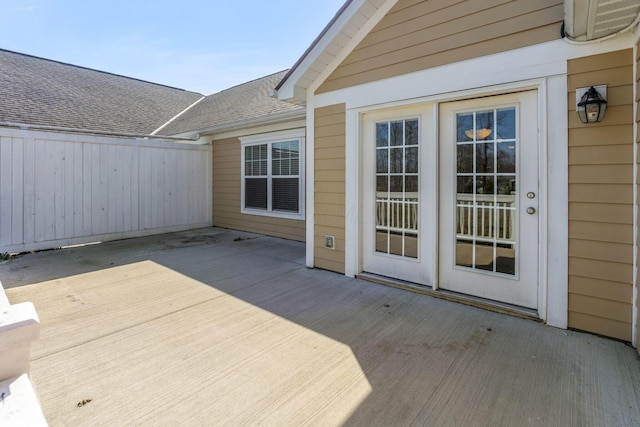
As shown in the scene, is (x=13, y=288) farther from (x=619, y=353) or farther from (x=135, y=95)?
(x=135, y=95)

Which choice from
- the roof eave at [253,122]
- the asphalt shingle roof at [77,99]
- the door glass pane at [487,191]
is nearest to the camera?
the door glass pane at [487,191]

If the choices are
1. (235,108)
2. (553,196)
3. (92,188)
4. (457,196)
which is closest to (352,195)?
(457,196)

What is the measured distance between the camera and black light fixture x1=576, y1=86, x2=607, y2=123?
2607mm

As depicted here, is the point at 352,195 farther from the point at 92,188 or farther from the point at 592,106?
the point at 92,188

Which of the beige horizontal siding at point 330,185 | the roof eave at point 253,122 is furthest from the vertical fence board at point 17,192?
the beige horizontal siding at point 330,185

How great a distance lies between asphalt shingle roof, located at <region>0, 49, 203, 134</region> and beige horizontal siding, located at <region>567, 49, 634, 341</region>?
9546mm

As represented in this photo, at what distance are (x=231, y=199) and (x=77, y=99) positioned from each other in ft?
17.6

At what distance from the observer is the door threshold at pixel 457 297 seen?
3.10m

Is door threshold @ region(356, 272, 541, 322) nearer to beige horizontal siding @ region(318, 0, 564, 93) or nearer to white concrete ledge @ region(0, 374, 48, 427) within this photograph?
beige horizontal siding @ region(318, 0, 564, 93)

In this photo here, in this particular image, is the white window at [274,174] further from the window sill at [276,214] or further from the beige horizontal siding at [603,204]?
the beige horizontal siding at [603,204]

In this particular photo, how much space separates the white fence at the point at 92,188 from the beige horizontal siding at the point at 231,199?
0.34 meters

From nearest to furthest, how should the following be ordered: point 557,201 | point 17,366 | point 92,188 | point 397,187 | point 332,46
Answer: point 17,366 < point 557,201 < point 397,187 < point 332,46 < point 92,188

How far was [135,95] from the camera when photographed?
11141 mm

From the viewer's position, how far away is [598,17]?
2.34m
